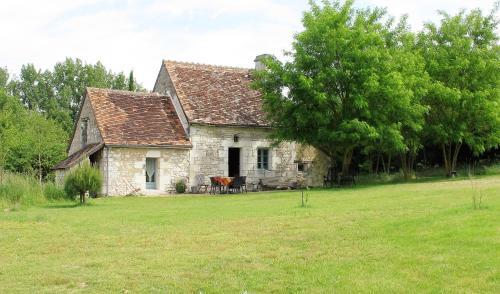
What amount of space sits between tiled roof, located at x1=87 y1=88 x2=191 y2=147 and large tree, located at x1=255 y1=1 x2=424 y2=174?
181 inches

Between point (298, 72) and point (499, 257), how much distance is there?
19.1 metres

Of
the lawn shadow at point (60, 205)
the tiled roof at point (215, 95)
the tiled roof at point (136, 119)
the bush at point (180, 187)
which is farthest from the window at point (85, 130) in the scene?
the lawn shadow at point (60, 205)

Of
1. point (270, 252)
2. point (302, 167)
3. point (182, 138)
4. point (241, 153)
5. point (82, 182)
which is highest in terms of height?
point (182, 138)

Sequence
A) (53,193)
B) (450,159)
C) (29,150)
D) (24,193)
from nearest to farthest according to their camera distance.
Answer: (24,193)
(53,193)
(450,159)
(29,150)

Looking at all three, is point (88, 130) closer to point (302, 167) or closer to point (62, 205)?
point (62, 205)

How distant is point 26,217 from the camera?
49.5 ft

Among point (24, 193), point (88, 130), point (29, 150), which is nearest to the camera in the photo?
point (24, 193)

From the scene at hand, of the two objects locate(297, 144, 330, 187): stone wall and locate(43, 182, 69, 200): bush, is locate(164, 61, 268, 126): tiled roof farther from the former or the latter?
locate(43, 182, 69, 200): bush

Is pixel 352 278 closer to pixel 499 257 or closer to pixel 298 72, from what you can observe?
pixel 499 257

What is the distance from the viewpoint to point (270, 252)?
9.29m

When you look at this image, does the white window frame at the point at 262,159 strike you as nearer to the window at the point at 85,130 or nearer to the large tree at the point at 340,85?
the large tree at the point at 340,85

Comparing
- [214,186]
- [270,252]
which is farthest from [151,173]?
[270,252]

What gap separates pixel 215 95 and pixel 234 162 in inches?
137

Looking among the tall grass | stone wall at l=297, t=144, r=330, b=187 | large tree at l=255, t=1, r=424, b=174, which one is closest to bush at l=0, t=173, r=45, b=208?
Answer: the tall grass
